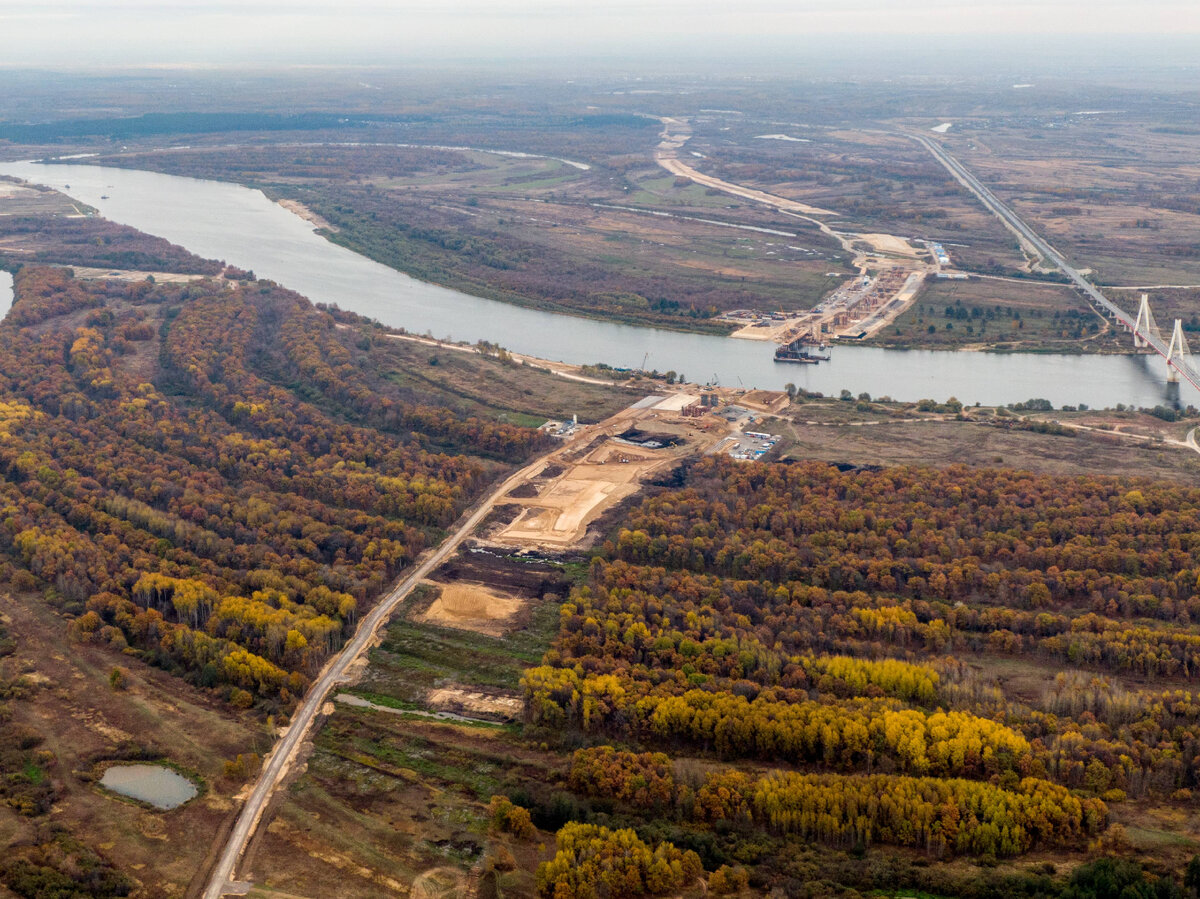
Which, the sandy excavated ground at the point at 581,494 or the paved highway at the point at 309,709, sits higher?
the sandy excavated ground at the point at 581,494

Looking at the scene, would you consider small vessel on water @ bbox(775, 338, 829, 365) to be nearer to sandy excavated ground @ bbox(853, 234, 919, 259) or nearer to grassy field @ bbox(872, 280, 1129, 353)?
grassy field @ bbox(872, 280, 1129, 353)

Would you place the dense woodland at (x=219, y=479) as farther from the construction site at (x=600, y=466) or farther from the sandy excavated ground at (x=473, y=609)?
the sandy excavated ground at (x=473, y=609)

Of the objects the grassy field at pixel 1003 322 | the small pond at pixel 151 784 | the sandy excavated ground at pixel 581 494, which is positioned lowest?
the small pond at pixel 151 784

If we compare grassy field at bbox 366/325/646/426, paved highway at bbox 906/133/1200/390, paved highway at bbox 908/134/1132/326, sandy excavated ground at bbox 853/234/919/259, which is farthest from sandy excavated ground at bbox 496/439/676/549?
sandy excavated ground at bbox 853/234/919/259

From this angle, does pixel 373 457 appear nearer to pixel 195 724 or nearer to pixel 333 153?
pixel 195 724

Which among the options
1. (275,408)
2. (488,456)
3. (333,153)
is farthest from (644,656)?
(333,153)

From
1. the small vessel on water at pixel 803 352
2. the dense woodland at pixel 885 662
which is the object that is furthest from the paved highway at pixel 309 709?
the small vessel on water at pixel 803 352
